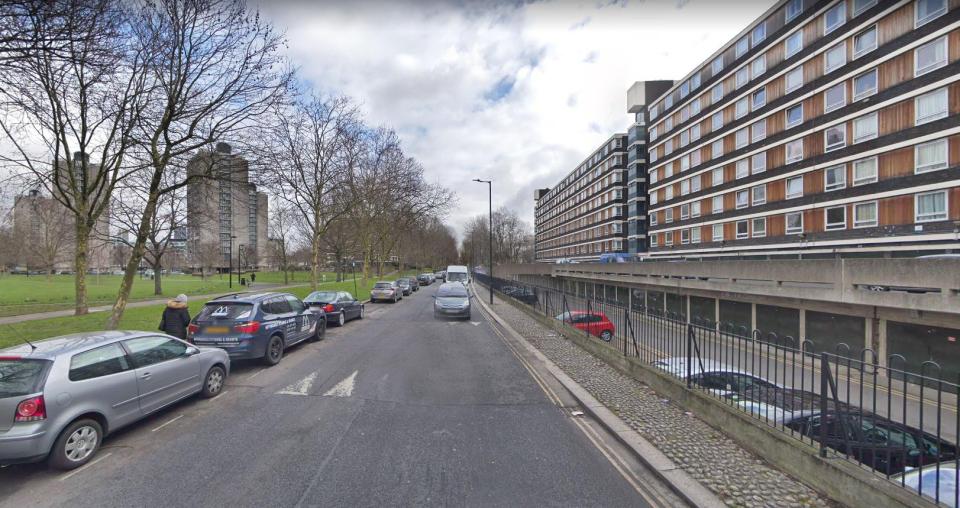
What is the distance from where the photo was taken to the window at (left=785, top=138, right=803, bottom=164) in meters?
32.8

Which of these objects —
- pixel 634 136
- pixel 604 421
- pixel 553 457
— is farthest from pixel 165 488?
pixel 634 136

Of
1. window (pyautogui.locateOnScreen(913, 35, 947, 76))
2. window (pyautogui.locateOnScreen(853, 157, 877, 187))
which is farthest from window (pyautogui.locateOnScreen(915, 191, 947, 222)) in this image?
window (pyautogui.locateOnScreen(913, 35, 947, 76))

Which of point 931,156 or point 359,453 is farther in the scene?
point 931,156

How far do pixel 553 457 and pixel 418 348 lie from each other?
21.6 ft

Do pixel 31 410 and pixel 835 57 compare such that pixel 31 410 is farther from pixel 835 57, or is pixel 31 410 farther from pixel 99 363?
pixel 835 57

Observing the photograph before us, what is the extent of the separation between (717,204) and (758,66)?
43.2 feet

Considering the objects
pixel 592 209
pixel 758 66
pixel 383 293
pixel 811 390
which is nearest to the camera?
pixel 811 390

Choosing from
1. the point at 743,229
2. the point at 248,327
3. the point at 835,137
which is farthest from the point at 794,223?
the point at 248,327

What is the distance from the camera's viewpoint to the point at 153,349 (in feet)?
18.1

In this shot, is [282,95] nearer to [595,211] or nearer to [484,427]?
[484,427]

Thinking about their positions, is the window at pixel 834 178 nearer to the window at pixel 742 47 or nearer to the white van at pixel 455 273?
the window at pixel 742 47

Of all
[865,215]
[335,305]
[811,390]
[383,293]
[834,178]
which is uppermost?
[834,178]

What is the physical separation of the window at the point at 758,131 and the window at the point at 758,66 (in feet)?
14.0

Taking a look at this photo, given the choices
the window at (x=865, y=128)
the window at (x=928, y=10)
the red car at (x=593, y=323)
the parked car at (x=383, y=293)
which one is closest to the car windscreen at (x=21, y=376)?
the red car at (x=593, y=323)
